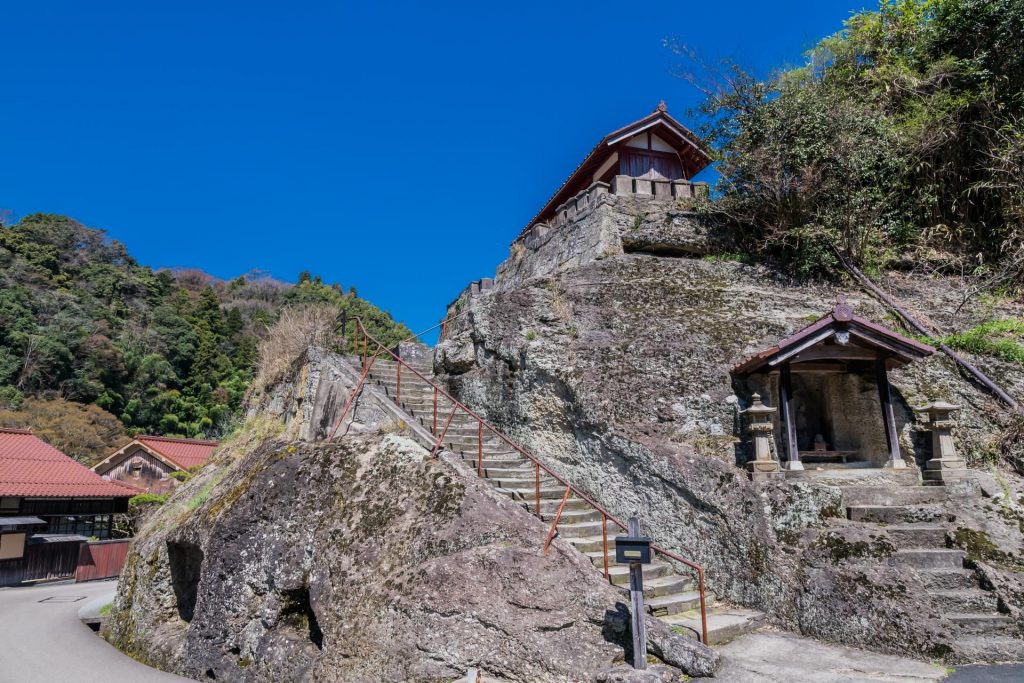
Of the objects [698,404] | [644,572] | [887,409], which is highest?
[698,404]

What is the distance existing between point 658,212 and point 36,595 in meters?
21.2

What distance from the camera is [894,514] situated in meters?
7.65

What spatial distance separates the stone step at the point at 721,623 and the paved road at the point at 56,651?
24.1 feet

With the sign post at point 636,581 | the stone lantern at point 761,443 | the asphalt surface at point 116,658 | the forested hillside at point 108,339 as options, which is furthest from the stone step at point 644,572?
the forested hillside at point 108,339

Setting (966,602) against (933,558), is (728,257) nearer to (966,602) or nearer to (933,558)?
(933,558)

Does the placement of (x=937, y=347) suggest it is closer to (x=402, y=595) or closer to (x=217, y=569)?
(x=402, y=595)

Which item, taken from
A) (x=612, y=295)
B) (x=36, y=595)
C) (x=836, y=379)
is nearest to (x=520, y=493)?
(x=612, y=295)

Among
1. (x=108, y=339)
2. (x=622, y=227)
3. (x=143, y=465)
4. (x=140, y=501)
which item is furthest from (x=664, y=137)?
(x=108, y=339)

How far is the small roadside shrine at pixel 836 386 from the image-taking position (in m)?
8.39

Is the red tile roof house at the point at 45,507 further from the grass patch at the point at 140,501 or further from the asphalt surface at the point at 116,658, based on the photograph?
the asphalt surface at the point at 116,658

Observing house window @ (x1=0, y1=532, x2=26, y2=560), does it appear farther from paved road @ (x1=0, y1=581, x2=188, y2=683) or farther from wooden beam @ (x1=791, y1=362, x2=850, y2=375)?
wooden beam @ (x1=791, y1=362, x2=850, y2=375)

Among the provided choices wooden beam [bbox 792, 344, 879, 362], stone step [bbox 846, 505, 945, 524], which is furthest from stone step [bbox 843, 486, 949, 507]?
wooden beam [bbox 792, 344, 879, 362]

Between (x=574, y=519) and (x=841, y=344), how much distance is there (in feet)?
15.4

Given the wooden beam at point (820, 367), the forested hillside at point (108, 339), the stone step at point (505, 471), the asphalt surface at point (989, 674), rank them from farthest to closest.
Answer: the forested hillside at point (108, 339), the stone step at point (505, 471), the wooden beam at point (820, 367), the asphalt surface at point (989, 674)
